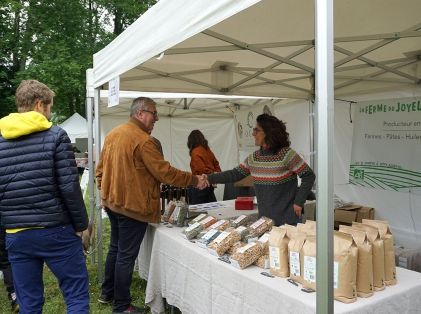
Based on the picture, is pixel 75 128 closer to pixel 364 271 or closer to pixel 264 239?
pixel 264 239

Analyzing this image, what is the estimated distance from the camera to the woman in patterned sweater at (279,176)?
109 inches

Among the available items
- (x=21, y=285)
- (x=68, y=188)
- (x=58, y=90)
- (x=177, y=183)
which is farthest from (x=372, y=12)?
(x=58, y=90)

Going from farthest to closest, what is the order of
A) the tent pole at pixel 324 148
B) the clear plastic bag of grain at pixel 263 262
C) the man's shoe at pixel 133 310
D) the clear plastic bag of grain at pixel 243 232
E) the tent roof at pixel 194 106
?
the tent roof at pixel 194 106
the man's shoe at pixel 133 310
the clear plastic bag of grain at pixel 243 232
the clear plastic bag of grain at pixel 263 262
the tent pole at pixel 324 148

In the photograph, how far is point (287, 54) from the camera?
138 inches

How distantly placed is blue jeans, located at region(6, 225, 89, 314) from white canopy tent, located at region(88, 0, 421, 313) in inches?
44.0

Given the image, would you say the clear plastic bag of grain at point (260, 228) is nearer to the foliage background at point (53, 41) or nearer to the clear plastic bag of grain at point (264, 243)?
the clear plastic bag of grain at point (264, 243)

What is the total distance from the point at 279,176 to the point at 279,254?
0.99 meters

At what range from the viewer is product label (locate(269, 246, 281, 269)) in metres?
1.84

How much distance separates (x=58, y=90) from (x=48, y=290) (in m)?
13.9

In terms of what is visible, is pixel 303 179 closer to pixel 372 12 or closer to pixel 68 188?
pixel 372 12

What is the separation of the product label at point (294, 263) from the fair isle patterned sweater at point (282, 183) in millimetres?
1009

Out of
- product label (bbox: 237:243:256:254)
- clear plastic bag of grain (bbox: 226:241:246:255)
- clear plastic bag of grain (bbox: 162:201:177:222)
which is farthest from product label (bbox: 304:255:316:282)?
clear plastic bag of grain (bbox: 162:201:177:222)

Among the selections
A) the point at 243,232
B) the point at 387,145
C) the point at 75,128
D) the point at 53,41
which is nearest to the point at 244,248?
the point at 243,232

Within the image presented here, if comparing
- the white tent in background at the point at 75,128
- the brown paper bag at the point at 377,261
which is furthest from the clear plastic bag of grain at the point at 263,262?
the white tent in background at the point at 75,128
